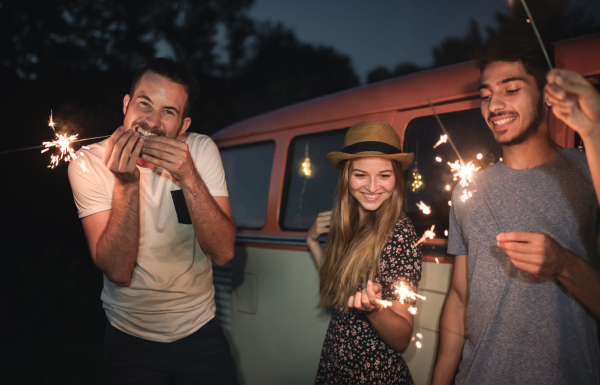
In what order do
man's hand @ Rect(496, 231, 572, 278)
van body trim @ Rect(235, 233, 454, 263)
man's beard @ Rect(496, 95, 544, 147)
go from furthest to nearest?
van body trim @ Rect(235, 233, 454, 263), man's beard @ Rect(496, 95, 544, 147), man's hand @ Rect(496, 231, 572, 278)

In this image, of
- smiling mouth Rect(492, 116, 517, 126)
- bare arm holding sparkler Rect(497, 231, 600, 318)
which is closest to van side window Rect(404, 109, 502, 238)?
smiling mouth Rect(492, 116, 517, 126)

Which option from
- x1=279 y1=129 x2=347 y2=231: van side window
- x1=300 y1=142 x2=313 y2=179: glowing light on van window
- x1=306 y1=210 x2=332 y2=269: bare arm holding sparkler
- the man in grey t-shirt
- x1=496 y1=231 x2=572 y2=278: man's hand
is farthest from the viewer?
x1=300 y1=142 x2=313 y2=179: glowing light on van window

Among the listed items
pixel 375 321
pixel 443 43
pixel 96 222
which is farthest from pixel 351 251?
pixel 443 43

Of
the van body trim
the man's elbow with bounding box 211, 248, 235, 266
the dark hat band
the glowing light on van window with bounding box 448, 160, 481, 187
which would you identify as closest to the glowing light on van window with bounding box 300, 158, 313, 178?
the van body trim

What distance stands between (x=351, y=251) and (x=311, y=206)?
3.61ft

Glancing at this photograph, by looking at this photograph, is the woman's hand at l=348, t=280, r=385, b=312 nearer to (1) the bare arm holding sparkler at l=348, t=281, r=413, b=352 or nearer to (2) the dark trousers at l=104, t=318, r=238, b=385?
(1) the bare arm holding sparkler at l=348, t=281, r=413, b=352

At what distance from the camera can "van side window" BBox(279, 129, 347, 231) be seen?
2994 mm

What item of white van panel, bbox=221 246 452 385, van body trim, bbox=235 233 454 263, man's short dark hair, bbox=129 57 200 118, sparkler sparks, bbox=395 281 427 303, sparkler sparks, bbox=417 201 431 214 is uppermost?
man's short dark hair, bbox=129 57 200 118

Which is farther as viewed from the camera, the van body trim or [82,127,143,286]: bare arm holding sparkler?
the van body trim

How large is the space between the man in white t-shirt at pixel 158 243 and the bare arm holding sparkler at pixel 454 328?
46.5 inches

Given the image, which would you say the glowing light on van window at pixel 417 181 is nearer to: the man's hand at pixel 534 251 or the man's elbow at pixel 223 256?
the man's hand at pixel 534 251

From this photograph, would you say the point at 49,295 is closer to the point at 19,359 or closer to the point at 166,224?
the point at 19,359

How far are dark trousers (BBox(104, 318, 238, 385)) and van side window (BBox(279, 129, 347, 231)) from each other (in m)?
1.30

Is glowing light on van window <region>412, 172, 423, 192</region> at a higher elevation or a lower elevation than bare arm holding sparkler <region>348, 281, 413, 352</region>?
higher
